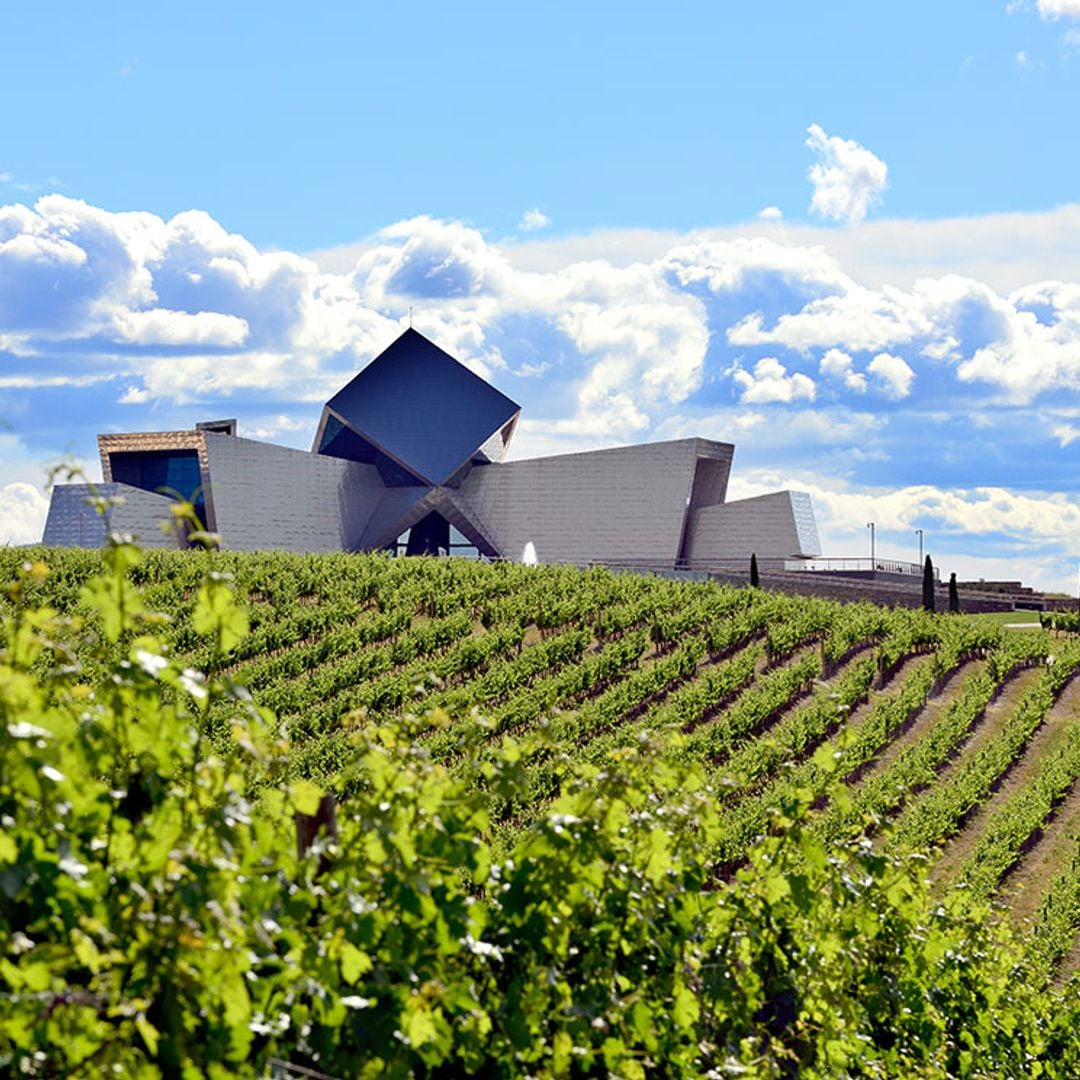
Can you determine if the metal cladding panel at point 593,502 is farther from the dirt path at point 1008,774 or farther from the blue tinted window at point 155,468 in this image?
the dirt path at point 1008,774

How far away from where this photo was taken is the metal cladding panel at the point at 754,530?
57.3 m

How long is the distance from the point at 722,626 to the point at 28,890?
81.4ft

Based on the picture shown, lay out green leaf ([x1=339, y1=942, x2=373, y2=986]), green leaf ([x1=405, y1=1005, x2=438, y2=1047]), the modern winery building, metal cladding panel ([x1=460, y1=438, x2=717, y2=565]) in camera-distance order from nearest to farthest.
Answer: green leaf ([x1=339, y1=942, x2=373, y2=986]) < green leaf ([x1=405, y1=1005, x2=438, y2=1047]) < the modern winery building < metal cladding panel ([x1=460, y1=438, x2=717, y2=565])

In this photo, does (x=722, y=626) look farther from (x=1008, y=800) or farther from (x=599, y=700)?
(x=1008, y=800)

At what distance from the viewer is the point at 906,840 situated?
18484 mm

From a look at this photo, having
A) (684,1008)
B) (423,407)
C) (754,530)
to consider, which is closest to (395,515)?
(423,407)

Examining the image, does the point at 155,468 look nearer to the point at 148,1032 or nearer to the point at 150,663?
the point at 150,663

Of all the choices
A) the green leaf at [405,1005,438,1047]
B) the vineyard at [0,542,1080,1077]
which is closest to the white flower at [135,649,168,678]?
the vineyard at [0,542,1080,1077]

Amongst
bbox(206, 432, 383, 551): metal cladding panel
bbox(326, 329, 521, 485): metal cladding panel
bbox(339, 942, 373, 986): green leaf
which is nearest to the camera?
bbox(339, 942, 373, 986): green leaf

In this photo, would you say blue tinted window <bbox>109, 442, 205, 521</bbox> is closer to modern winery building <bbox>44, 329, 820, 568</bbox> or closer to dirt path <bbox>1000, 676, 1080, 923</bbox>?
modern winery building <bbox>44, 329, 820, 568</bbox>

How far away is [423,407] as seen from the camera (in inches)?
2576

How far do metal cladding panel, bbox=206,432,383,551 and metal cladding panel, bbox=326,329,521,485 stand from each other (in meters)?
2.33

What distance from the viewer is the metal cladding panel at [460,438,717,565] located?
5816cm

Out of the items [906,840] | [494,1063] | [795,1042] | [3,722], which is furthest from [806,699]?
[3,722]
